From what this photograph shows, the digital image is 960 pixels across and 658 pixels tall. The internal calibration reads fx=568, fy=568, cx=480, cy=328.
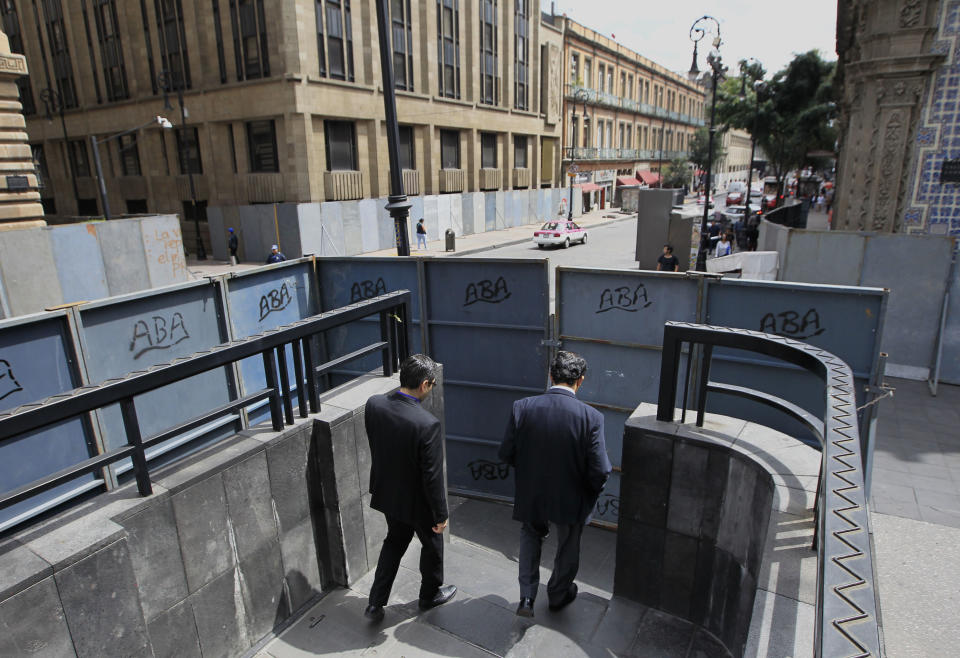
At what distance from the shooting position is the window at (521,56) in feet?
125

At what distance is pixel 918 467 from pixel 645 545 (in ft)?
15.9

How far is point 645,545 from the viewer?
13.7 ft

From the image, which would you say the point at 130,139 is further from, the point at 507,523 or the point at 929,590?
the point at 929,590

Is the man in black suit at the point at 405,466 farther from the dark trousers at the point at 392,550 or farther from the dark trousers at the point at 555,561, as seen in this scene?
the dark trousers at the point at 555,561

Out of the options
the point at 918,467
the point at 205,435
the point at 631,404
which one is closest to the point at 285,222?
the point at 205,435

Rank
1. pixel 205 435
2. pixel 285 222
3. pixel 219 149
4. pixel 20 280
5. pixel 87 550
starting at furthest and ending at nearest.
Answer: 1. pixel 219 149
2. pixel 285 222
3. pixel 20 280
4. pixel 205 435
5. pixel 87 550

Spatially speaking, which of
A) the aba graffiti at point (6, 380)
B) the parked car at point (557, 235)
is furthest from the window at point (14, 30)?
the aba graffiti at point (6, 380)

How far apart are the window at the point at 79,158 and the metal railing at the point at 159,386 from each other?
125 ft

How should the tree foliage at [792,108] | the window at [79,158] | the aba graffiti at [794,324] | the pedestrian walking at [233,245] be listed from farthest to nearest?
1. the window at [79,158]
2. the tree foliage at [792,108]
3. the pedestrian walking at [233,245]
4. the aba graffiti at [794,324]

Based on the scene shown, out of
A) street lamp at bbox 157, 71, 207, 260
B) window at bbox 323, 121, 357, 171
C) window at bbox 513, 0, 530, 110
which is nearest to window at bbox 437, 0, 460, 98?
window at bbox 513, 0, 530, 110

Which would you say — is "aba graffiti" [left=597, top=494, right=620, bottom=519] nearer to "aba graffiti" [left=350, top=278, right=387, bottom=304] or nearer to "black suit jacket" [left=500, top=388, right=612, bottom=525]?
"black suit jacket" [left=500, top=388, right=612, bottom=525]

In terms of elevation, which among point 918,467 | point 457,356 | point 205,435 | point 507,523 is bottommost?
point 507,523

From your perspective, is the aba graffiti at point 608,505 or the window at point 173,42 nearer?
the aba graffiti at point 608,505

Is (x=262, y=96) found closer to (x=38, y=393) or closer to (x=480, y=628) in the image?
(x=38, y=393)
